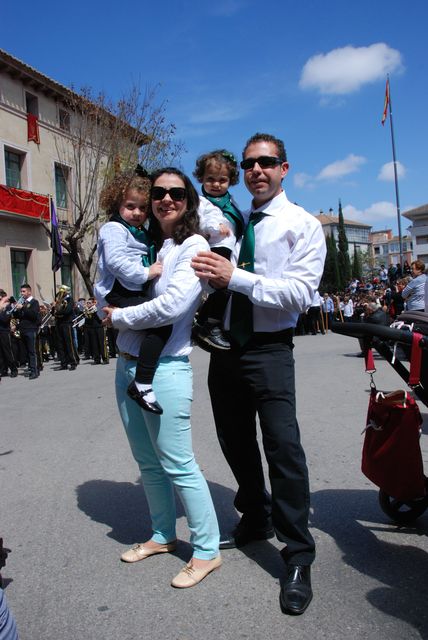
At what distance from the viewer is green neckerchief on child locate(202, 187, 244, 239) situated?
303 centimetres

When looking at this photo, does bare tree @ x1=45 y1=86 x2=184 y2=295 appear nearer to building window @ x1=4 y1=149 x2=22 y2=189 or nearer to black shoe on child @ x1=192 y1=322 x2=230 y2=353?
building window @ x1=4 y1=149 x2=22 y2=189

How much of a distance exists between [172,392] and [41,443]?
361 cm

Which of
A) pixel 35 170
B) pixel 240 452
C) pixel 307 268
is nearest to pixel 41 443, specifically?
pixel 240 452

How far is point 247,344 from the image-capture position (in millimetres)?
2738

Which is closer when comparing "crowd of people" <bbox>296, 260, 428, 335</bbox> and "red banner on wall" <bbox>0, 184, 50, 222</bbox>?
"crowd of people" <bbox>296, 260, 428, 335</bbox>

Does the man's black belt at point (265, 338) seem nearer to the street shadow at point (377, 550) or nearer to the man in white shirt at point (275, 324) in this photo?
the man in white shirt at point (275, 324)

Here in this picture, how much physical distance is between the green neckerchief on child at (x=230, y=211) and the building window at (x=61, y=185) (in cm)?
2475

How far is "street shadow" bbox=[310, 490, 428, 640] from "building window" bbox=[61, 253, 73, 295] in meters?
24.6

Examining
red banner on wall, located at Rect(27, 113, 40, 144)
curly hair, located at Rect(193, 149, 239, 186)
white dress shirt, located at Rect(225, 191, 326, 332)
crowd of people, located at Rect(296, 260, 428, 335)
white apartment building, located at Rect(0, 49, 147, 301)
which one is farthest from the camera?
red banner on wall, located at Rect(27, 113, 40, 144)

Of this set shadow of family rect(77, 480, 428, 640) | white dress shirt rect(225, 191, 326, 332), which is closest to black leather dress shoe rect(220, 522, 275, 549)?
shadow of family rect(77, 480, 428, 640)

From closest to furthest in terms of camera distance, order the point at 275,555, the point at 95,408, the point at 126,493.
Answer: the point at 275,555
the point at 126,493
the point at 95,408

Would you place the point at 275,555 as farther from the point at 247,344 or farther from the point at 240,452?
the point at 247,344

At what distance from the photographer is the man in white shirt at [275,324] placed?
253 centimetres

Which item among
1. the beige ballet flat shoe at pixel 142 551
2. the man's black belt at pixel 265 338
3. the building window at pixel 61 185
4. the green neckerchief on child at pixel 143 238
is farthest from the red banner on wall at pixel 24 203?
the man's black belt at pixel 265 338
